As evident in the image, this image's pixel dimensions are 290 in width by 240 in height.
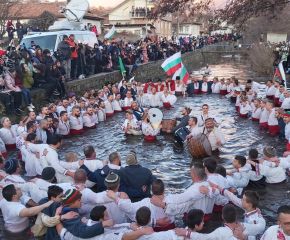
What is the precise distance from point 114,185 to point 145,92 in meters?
11.6

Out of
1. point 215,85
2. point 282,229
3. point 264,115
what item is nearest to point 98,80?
point 215,85

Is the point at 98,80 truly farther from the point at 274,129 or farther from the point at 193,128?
the point at 274,129

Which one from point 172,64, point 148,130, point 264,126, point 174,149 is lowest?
point 174,149

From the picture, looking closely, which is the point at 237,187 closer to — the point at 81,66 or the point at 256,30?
the point at 81,66

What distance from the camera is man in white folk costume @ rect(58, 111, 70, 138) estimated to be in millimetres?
10195

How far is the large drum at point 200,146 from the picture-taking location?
7812 millimetres

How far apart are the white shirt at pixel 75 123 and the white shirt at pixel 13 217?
568cm

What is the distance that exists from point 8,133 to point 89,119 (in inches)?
124

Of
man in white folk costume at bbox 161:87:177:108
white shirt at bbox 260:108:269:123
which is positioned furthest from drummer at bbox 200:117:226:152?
man in white folk costume at bbox 161:87:177:108

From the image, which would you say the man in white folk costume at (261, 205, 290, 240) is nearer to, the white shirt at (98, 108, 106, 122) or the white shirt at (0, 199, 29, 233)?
the white shirt at (0, 199, 29, 233)

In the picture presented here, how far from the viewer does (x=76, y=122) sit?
35.4 feet

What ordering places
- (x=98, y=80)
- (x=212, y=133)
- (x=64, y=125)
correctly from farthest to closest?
(x=98, y=80)
(x=64, y=125)
(x=212, y=133)

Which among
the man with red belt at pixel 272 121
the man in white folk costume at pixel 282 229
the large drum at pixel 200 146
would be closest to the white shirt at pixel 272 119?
the man with red belt at pixel 272 121

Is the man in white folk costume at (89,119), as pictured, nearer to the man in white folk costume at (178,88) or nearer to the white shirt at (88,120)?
the white shirt at (88,120)
